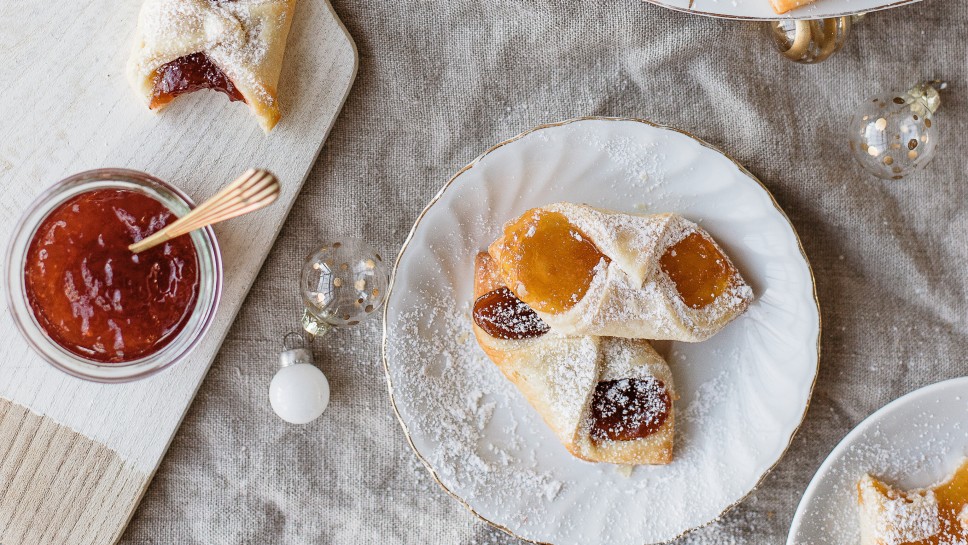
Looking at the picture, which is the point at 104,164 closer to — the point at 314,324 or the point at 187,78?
the point at 187,78

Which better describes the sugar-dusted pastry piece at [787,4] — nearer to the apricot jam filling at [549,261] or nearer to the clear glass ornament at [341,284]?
the apricot jam filling at [549,261]

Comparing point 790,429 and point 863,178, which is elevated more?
point 863,178

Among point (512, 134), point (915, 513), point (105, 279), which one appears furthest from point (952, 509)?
point (105, 279)

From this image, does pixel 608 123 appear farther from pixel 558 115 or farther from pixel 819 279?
pixel 819 279

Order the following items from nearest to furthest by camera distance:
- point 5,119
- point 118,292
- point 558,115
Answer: point 118,292 < point 5,119 < point 558,115

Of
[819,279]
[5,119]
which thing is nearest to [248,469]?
[5,119]

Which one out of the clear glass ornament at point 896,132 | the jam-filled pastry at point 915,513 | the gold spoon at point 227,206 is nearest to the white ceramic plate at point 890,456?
the jam-filled pastry at point 915,513

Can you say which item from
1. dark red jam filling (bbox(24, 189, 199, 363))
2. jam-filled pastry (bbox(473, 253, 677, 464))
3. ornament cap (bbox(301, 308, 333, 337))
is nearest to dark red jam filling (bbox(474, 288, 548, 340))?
jam-filled pastry (bbox(473, 253, 677, 464))
